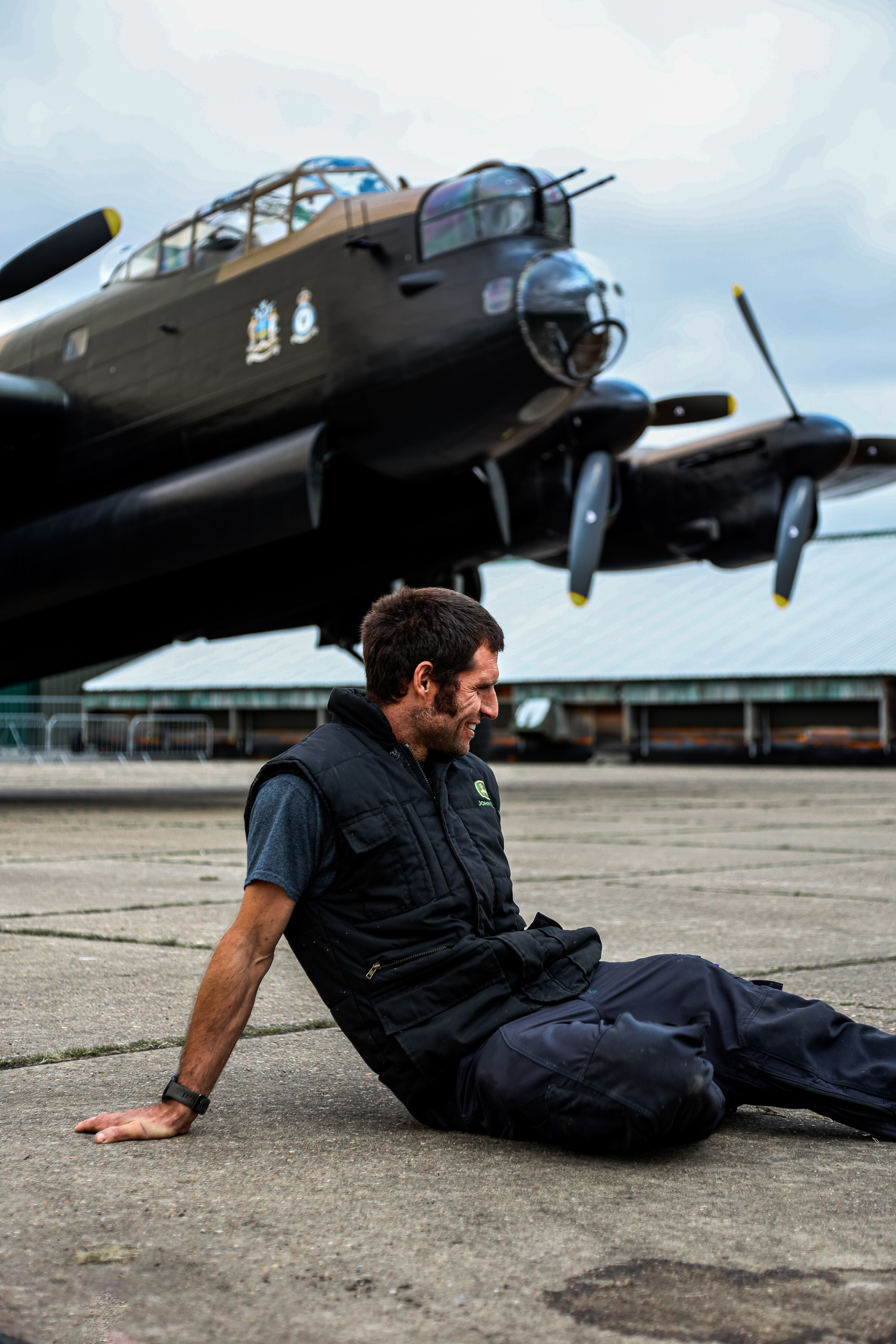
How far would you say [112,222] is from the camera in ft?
39.1

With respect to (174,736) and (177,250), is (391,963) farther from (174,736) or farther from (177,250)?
(174,736)

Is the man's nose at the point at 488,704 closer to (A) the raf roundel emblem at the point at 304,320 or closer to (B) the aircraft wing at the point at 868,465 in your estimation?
(A) the raf roundel emblem at the point at 304,320

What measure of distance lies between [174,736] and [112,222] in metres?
27.8

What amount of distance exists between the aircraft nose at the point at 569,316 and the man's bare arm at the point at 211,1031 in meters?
9.12

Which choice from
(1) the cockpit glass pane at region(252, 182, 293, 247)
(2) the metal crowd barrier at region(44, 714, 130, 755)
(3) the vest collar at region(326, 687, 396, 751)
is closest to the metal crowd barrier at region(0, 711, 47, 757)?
(2) the metal crowd barrier at region(44, 714, 130, 755)

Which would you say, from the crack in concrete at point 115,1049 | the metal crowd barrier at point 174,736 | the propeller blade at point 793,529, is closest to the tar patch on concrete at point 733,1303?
the crack in concrete at point 115,1049

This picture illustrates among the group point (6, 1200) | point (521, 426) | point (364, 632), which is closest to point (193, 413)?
point (521, 426)

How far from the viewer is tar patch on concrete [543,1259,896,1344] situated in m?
1.62

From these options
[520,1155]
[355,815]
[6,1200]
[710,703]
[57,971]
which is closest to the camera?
[6,1200]

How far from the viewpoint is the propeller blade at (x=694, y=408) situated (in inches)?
648

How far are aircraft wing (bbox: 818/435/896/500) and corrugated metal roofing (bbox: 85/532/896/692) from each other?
959 cm

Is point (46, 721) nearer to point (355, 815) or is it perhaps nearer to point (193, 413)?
point (193, 413)

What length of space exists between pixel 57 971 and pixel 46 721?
122ft

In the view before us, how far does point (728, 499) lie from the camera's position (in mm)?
16953
